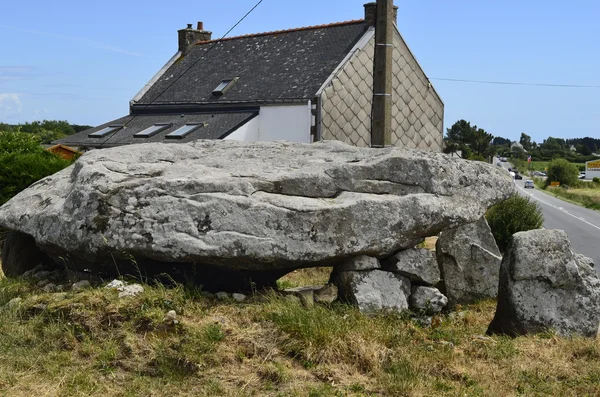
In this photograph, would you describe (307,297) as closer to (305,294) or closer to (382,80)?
(305,294)

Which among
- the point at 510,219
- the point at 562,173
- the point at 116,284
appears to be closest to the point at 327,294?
the point at 116,284

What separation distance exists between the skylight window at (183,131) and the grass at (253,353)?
16874mm

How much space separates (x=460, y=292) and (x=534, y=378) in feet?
11.0

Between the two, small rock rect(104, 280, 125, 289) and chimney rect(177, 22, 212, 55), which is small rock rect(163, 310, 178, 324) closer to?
small rock rect(104, 280, 125, 289)

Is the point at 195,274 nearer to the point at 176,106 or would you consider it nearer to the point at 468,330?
the point at 468,330

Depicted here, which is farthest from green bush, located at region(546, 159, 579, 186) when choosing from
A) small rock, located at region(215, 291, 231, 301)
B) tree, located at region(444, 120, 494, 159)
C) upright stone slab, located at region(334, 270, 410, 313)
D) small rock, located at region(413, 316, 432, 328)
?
small rock, located at region(215, 291, 231, 301)

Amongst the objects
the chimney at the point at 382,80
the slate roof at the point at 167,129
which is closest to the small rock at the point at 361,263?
the chimney at the point at 382,80

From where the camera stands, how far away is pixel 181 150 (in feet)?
34.4

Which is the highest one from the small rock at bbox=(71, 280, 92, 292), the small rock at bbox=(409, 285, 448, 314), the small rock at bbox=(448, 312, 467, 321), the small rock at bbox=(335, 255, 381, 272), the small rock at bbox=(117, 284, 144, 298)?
the small rock at bbox=(335, 255, 381, 272)

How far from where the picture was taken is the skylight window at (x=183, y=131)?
2507cm

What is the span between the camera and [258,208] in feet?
27.4

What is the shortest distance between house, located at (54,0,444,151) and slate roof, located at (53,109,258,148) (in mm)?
50

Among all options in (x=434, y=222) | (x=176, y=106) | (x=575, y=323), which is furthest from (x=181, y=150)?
(x=176, y=106)

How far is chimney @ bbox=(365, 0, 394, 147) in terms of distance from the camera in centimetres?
1262
